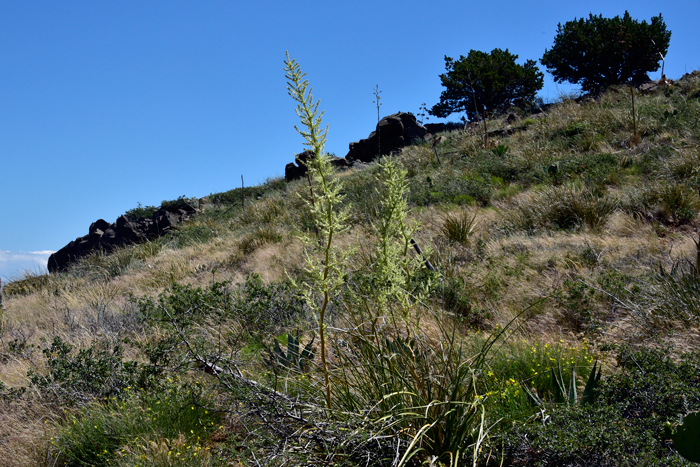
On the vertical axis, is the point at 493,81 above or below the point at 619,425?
above

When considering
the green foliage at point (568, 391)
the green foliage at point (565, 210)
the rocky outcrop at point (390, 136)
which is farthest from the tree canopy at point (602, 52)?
the green foliage at point (568, 391)

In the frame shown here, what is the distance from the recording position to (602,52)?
26859 mm

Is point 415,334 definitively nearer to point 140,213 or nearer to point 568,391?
point 568,391

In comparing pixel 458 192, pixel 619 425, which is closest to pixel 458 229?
pixel 458 192

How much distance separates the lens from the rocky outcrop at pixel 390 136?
23.9 meters

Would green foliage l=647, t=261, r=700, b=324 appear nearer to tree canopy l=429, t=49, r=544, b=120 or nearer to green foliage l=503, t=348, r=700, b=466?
green foliage l=503, t=348, r=700, b=466

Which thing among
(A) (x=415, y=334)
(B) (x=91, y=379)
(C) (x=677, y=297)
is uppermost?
(A) (x=415, y=334)

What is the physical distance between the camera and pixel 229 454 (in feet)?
8.56

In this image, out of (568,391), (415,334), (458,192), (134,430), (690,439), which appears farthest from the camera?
(458,192)

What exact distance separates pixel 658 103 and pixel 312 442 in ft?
52.5

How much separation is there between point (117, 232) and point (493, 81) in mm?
26333

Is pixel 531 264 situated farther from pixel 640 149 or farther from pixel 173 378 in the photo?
pixel 640 149

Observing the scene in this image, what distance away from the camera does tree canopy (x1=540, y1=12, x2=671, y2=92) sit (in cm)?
2617

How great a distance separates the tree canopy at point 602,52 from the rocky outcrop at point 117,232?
2532cm
